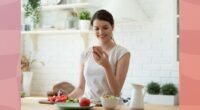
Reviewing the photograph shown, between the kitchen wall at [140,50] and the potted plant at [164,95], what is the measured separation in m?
0.14

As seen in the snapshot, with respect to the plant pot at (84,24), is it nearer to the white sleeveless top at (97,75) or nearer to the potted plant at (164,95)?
the potted plant at (164,95)

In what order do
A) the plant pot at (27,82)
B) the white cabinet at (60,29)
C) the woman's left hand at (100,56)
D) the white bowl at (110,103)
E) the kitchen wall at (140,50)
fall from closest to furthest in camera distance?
the white bowl at (110,103) < the woman's left hand at (100,56) < the kitchen wall at (140,50) < the white cabinet at (60,29) < the plant pot at (27,82)

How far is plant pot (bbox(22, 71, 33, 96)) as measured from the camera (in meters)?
3.66

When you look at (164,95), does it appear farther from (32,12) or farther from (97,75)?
(32,12)

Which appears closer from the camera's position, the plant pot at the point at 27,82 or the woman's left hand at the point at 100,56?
the woman's left hand at the point at 100,56

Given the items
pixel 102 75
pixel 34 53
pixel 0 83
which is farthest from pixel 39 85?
pixel 0 83

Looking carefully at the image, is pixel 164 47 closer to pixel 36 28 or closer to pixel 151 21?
pixel 151 21

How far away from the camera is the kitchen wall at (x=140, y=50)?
122 inches

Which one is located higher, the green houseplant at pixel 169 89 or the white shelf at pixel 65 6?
the white shelf at pixel 65 6

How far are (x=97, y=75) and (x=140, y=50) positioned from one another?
1379 millimetres

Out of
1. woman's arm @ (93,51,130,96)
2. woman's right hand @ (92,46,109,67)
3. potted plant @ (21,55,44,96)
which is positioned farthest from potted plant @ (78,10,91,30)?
woman's right hand @ (92,46,109,67)

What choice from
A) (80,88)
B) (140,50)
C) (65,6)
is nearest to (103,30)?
(80,88)
